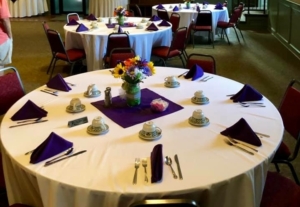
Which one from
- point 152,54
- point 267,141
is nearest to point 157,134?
point 267,141

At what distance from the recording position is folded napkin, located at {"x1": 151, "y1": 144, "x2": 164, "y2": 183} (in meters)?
1.61

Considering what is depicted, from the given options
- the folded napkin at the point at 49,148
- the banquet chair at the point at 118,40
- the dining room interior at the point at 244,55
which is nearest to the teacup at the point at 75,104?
the folded napkin at the point at 49,148

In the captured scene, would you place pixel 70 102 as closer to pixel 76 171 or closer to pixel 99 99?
pixel 99 99

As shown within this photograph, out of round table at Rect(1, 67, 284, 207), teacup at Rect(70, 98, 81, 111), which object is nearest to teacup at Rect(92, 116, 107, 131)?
round table at Rect(1, 67, 284, 207)

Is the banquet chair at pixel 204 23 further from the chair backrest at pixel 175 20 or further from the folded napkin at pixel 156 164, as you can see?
the folded napkin at pixel 156 164

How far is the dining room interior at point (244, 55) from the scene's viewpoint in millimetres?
5141

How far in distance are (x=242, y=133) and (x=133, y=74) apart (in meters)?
0.75

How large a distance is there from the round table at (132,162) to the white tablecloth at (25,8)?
347 inches

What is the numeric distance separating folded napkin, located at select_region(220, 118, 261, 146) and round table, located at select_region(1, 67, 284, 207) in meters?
0.05

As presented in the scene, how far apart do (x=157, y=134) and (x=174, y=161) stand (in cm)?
25

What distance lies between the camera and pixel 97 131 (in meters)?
2.00

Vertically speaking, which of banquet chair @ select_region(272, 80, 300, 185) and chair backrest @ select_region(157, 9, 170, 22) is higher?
chair backrest @ select_region(157, 9, 170, 22)

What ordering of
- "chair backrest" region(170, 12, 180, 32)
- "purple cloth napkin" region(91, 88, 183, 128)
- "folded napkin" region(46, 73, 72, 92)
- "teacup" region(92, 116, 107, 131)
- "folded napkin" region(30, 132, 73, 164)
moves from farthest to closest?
"chair backrest" region(170, 12, 180, 32) < "folded napkin" region(46, 73, 72, 92) < "purple cloth napkin" region(91, 88, 183, 128) < "teacup" region(92, 116, 107, 131) < "folded napkin" region(30, 132, 73, 164)

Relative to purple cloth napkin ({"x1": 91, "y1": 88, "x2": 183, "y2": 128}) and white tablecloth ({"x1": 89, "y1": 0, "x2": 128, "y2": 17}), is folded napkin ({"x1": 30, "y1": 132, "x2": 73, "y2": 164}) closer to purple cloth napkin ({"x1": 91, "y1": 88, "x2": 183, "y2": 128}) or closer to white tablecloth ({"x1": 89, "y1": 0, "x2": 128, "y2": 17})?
purple cloth napkin ({"x1": 91, "y1": 88, "x2": 183, "y2": 128})
